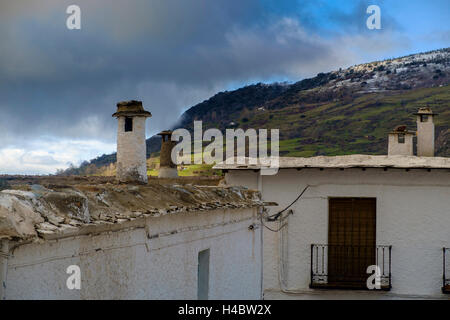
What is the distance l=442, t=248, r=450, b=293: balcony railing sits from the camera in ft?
42.3

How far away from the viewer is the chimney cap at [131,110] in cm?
867

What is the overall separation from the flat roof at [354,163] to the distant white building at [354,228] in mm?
22

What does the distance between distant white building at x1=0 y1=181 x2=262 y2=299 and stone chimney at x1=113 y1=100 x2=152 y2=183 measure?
3.37 feet

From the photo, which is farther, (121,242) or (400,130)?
(400,130)

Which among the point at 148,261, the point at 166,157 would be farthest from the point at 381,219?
the point at 148,261

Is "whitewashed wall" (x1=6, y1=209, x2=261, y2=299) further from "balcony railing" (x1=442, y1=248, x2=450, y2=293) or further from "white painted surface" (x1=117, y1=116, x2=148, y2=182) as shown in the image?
"balcony railing" (x1=442, y1=248, x2=450, y2=293)

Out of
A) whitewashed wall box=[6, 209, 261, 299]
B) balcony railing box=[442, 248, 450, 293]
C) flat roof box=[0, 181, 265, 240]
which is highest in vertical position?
flat roof box=[0, 181, 265, 240]

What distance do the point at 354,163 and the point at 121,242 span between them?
325 inches

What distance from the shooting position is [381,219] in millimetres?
13141

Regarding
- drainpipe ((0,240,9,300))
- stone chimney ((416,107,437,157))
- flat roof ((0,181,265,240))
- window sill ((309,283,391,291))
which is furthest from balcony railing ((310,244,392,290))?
drainpipe ((0,240,9,300))

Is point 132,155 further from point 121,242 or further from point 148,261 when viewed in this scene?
point 121,242

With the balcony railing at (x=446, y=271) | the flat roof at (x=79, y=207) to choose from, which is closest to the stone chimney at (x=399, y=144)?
the balcony railing at (x=446, y=271)

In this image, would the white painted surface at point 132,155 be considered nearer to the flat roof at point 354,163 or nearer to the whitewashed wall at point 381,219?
the flat roof at point 354,163

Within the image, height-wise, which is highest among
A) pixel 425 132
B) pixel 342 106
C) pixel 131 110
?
pixel 342 106
